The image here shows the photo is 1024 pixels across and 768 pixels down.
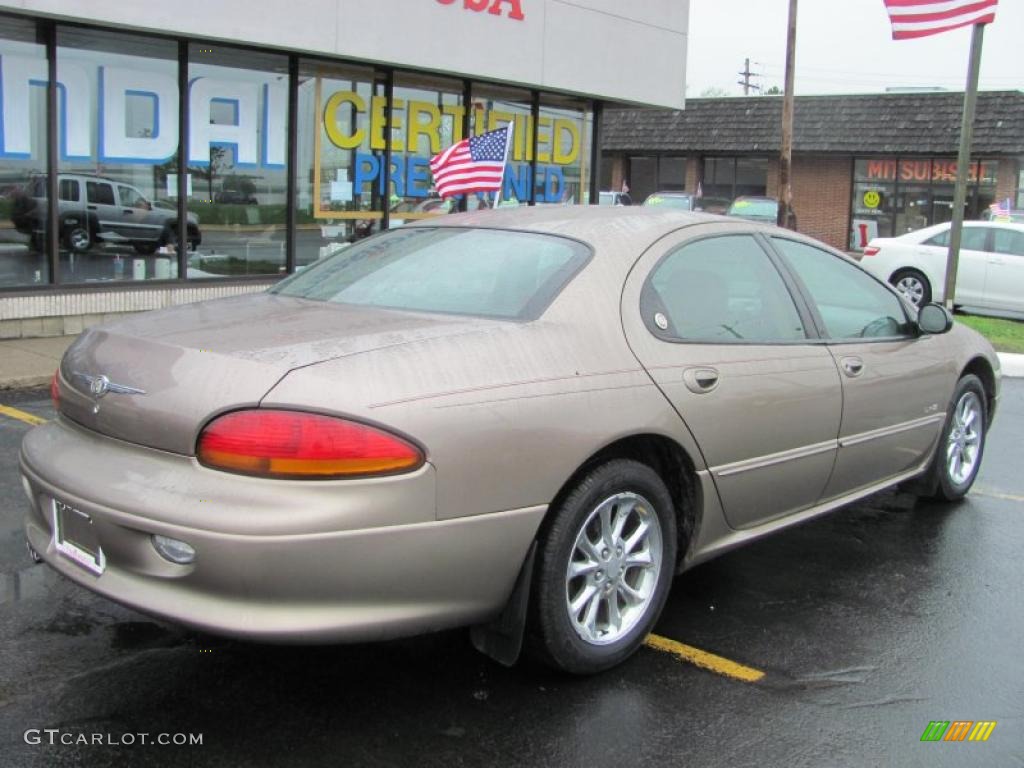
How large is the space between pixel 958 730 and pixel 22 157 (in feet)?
30.3

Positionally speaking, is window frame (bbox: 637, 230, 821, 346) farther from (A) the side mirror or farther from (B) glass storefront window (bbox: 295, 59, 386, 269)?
(B) glass storefront window (bbox: 295, 59, 386, 269)

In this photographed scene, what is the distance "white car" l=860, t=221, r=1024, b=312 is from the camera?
1525 centimetres

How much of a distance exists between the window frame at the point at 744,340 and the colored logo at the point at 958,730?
1.51 meters

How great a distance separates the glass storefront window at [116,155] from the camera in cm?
997

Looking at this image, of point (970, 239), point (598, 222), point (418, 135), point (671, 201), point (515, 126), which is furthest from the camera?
point (671, 201)

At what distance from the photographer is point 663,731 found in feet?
10.5

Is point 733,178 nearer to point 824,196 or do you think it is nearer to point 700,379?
point 824,196

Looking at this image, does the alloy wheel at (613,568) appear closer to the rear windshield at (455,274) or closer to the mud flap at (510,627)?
the mud flap at (510,627)

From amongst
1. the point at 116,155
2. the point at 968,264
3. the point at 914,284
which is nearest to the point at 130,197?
the point at 116,155

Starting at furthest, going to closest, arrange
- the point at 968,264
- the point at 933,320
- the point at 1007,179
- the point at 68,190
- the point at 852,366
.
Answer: the point at 1007,179 → the point at 968,264 → the point at 68,190 → the point at 933,320 → the point at 852,366

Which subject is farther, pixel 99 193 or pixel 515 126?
pixel 515 126

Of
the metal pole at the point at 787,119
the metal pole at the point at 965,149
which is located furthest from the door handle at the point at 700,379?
the metal pole at the point at 787,119

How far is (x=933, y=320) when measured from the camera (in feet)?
16.7

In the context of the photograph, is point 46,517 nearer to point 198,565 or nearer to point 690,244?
point 198,565
